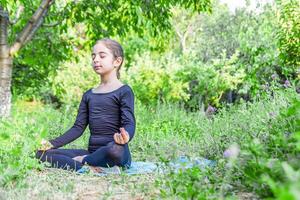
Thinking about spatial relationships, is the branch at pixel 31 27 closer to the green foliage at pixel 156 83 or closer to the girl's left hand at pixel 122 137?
the girl's left hand at pixel 122 137

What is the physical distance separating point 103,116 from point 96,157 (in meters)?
0.41

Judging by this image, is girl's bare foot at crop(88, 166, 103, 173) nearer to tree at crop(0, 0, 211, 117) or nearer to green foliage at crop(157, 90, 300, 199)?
green foliage at crop(157, 90, 300, 199)

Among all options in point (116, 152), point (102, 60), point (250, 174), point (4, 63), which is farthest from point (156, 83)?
point (250, 174)

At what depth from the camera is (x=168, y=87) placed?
12992 mm

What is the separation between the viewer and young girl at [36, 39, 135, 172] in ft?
12.9

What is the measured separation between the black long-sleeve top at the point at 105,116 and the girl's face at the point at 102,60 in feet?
0.62

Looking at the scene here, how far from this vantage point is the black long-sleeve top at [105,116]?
4.08 m

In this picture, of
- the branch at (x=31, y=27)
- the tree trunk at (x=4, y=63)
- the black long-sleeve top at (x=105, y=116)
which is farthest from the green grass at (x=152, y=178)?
the branch at (x=31, y=27)

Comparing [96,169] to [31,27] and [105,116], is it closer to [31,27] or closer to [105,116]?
[105,116]

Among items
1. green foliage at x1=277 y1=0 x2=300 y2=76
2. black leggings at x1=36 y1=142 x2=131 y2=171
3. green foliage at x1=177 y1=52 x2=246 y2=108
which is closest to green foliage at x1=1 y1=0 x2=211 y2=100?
green foliage at x1=277 y1=0 x2=300 y2=76

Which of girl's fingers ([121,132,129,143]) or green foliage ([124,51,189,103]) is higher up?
green foliage ([124,51,189,103])

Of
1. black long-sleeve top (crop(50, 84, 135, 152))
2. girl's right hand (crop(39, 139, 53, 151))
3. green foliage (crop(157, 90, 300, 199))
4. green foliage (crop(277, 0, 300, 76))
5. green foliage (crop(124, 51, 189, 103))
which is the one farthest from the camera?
green foliage (crop(124, 51, 189, 103))

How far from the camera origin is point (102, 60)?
13.6 feet

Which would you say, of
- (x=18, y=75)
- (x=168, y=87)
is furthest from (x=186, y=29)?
(x=18, y=75)
